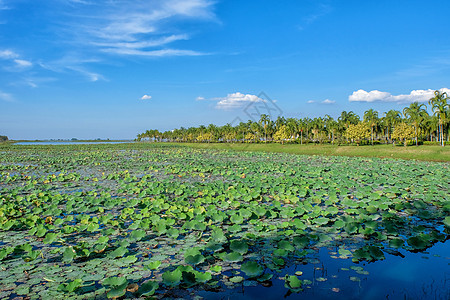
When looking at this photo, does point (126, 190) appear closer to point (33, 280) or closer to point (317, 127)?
point (33, 280)

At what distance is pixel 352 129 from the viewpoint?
178 feet

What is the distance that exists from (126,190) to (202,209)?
15.8ft

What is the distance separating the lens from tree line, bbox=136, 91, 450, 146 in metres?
47.2

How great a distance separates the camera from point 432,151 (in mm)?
25234

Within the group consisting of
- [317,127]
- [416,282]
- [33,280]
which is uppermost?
[317,127]

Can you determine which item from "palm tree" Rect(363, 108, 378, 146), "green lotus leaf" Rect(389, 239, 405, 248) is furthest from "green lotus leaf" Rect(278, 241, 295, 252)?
"palm tree" Rect(363, 108, 378, 146)

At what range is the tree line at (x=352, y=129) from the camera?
47.2 metres

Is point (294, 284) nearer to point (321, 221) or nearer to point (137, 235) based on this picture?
point (321, 221)

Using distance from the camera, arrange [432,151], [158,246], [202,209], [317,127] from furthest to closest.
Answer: [317,127]
[432,151]
[202,209]
[158,246]

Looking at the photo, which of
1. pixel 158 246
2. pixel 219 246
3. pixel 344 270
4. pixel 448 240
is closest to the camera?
pixel 344 270

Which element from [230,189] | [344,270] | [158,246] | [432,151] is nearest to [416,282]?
[344,270]

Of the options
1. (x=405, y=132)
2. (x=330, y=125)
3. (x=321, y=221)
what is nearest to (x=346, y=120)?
(x=330, y=125)

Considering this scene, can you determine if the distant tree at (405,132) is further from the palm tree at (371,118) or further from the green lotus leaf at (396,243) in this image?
the green lotus leaf at (396,243)

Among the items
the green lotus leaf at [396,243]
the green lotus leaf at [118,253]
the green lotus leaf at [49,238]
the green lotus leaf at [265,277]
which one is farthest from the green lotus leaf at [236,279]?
the green lotus leaf at [49,238]
